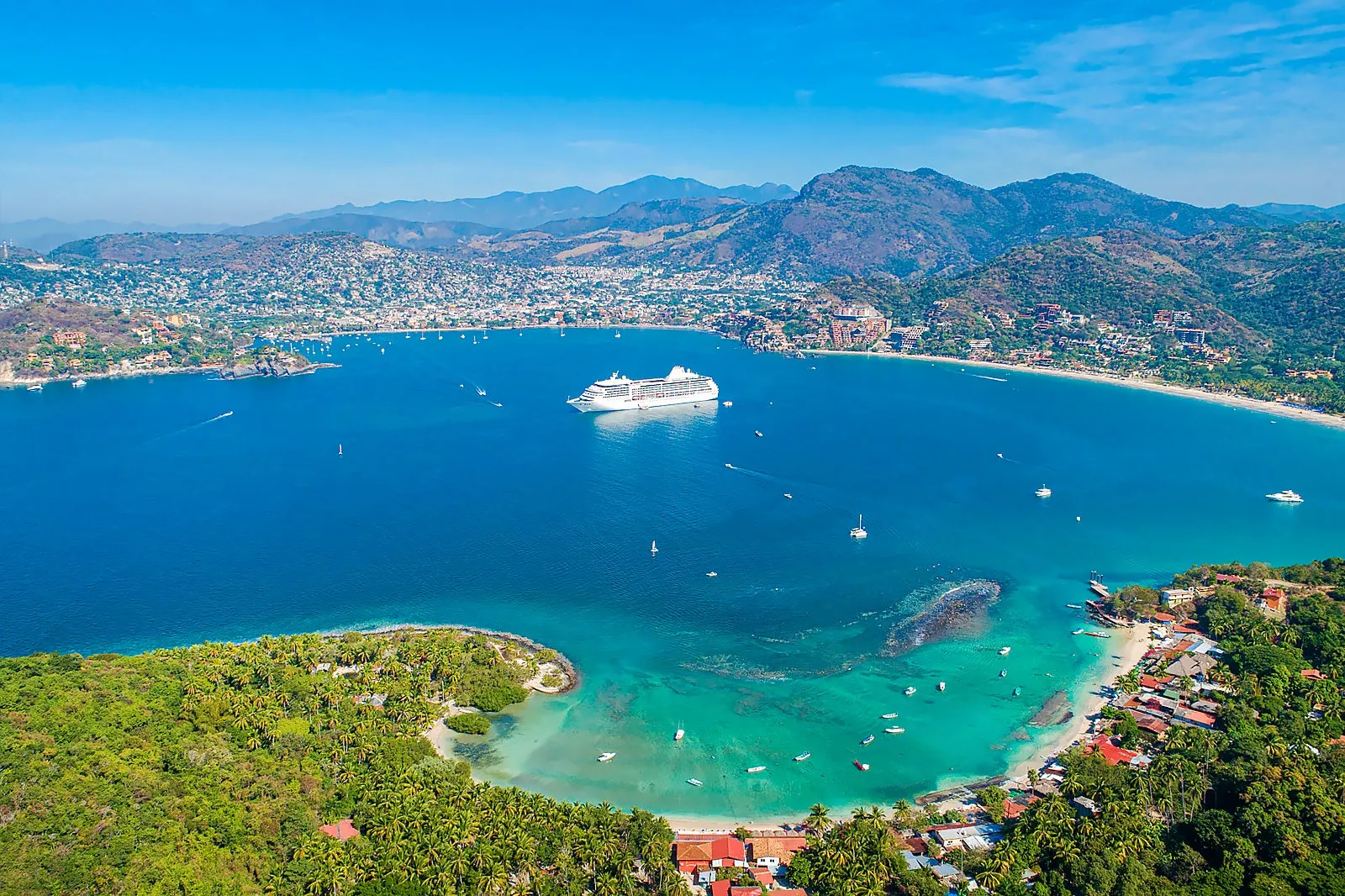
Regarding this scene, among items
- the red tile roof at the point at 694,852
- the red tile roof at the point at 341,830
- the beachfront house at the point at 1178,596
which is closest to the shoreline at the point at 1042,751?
the red tile roof at the point at 694,852

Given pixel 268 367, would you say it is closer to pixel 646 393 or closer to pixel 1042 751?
pixel 646 393

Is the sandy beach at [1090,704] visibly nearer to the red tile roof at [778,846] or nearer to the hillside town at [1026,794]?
the hillside town at [1026,794]

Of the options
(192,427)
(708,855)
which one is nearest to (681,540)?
(708,855)

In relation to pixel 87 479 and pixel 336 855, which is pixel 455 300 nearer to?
pixel 87 479

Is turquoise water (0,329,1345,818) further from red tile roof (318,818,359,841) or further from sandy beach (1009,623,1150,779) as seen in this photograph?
red tile roof (318,818,359,841)

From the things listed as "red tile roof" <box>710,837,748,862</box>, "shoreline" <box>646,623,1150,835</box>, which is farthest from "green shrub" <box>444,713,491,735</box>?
"red tile roof" <box>710,837,748,862</box>
